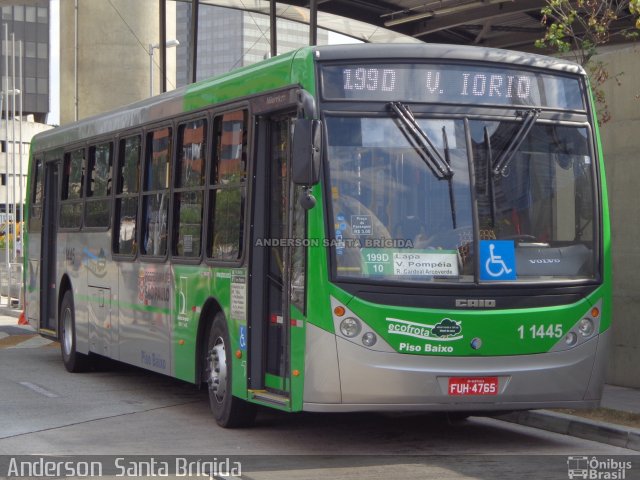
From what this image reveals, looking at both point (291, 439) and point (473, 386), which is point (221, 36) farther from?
point (473, 386)

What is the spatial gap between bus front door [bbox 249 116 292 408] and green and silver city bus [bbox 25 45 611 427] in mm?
17

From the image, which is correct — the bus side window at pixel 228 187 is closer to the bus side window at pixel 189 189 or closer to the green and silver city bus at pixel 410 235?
the green and silver city bus at pixel 410 235

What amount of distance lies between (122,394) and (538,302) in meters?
5.97

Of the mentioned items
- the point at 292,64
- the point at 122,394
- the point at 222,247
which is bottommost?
the point at 122,394

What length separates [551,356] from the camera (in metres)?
9.93

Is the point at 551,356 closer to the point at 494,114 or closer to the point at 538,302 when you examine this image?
the point at 538,302

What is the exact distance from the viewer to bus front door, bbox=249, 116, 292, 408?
408 inches

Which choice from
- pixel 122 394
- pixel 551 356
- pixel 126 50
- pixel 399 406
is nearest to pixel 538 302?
pixel 551 356

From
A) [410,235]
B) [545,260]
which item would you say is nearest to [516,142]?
[545,260]

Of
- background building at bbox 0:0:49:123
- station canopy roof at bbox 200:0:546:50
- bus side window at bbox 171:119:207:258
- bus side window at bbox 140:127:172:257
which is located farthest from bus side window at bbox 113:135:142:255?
background building at bbox 0:0:49:123

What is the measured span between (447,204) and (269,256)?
1.71 metres

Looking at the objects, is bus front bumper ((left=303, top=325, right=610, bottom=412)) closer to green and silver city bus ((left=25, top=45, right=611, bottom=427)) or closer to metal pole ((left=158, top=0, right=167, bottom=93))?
green and silver city bus ((left=25, top=45, right=611, bottom=427))

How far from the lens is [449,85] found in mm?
10016

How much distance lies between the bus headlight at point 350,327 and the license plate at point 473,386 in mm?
824
